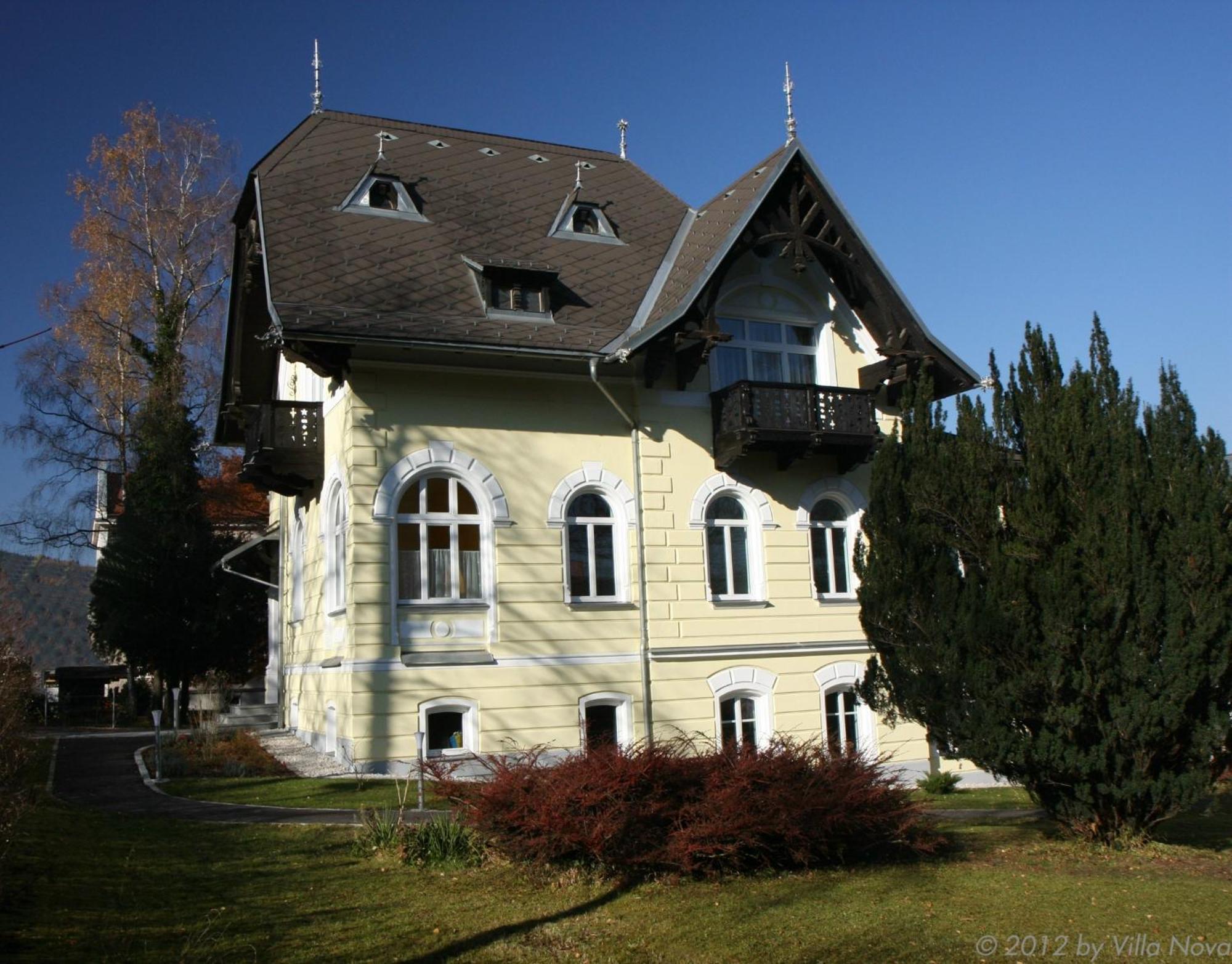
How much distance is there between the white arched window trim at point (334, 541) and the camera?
18.8 metres

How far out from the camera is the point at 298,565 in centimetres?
2366

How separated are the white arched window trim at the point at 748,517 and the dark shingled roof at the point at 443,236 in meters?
3.27

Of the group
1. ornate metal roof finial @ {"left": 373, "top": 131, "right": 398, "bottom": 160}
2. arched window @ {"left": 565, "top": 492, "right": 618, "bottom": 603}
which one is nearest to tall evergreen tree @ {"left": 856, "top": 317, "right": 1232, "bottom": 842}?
arched window @ {"left": 565, "top": 492, "right": 618, "bottom": 603}

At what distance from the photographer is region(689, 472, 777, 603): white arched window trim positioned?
20062mm

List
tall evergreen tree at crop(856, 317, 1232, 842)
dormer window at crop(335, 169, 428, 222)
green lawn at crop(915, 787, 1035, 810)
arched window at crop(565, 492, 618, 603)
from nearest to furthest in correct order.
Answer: tall evergreen tree at crop(856, 317, 1232, 842), green lawn at crop(915, 787, 1035, 810), arched window at crop(565, 492, 618, 603), dormer window at crop(335, 169, 428, 222)

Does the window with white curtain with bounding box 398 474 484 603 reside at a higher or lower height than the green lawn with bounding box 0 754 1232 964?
higher

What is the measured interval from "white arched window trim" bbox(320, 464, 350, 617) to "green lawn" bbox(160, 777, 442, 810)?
9.96 feet

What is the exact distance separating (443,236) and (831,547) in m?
9.26

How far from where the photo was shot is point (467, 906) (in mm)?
8891

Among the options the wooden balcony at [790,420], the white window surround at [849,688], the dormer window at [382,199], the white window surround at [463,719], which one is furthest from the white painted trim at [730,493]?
the dormer window at [382,199]

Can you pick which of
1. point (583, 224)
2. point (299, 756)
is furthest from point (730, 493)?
point (299, 756)

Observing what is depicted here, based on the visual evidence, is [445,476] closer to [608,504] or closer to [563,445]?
[563,445]

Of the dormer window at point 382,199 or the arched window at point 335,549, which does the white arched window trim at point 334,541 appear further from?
the dormer window at point 382,199

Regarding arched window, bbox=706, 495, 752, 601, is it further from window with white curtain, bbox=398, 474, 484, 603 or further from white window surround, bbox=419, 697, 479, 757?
white window surround, bbox=419, 697, 479, 757
